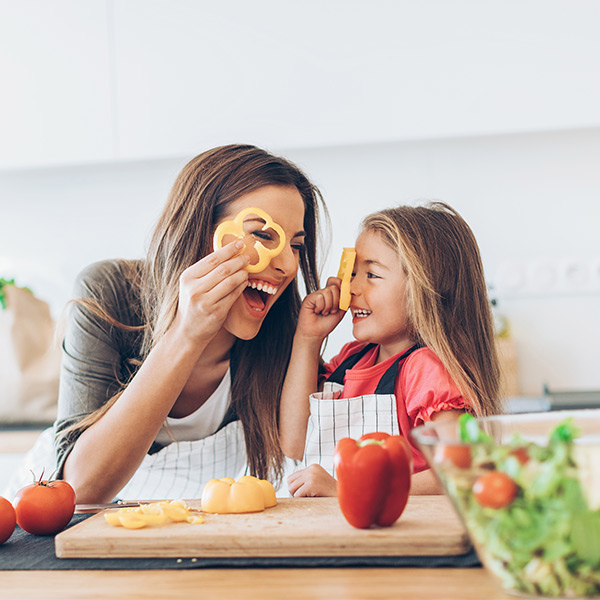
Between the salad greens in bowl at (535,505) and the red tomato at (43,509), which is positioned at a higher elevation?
the salad greens in bowl at (535,505)

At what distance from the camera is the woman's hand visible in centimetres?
105

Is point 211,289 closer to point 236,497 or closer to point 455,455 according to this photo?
point 236,497

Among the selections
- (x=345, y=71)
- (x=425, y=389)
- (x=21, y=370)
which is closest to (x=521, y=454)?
(x=425, y=389)

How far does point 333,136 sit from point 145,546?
1666 millimetres

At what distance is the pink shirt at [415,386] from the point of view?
1188 millimetres

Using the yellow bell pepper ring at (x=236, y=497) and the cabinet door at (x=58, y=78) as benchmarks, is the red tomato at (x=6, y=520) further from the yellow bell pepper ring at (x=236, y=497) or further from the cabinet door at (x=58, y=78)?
the cabinet door at (x=58, y=78)

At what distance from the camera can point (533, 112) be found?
82.7 inches

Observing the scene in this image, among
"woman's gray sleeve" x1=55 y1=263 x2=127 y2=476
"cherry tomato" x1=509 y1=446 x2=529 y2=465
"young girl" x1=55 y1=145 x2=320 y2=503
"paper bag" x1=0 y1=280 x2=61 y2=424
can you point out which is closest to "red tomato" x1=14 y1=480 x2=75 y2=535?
"young girl" x1=55 y1=145 x2=320 y2=503

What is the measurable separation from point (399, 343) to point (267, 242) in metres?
0.34

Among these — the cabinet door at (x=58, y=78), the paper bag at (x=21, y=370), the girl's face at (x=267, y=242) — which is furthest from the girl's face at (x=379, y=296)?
the cabinet door at (x=58, y=78)

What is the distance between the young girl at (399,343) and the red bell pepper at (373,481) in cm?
41

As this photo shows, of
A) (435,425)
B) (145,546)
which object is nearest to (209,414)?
(145,546)

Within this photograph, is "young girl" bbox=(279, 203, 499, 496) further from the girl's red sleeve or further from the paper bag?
the paper bag

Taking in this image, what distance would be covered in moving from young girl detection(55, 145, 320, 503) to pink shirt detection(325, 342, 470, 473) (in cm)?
19
